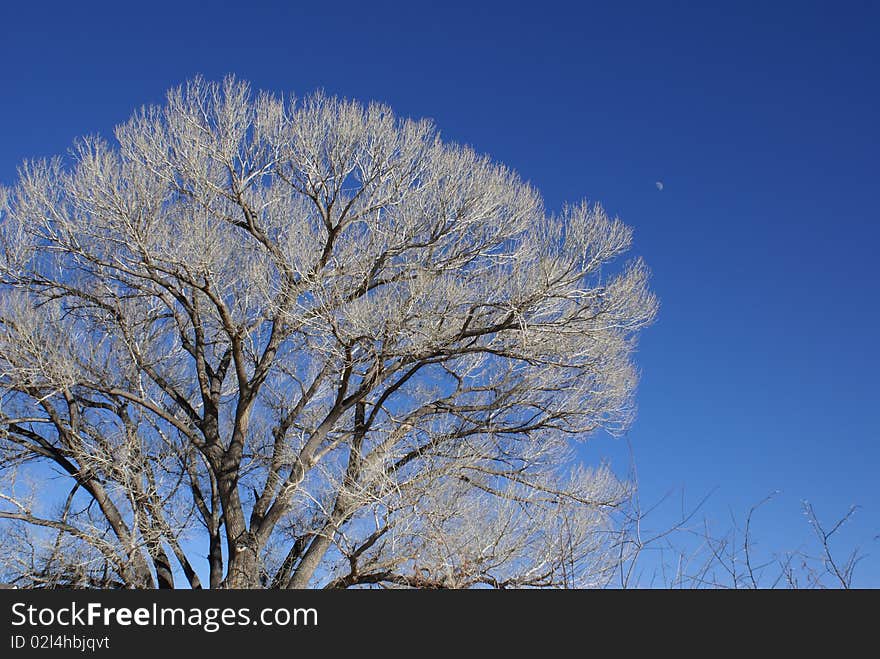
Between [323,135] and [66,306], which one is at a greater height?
[323,135]

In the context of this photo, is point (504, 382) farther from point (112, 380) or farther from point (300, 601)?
point (300, 601)

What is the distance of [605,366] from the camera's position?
36.4 feet

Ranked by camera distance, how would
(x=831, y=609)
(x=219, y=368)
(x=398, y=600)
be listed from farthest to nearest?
(x=219, y=368), (x=398, y=600), (x=831, y=609)

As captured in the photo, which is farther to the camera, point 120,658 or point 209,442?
point 209,442

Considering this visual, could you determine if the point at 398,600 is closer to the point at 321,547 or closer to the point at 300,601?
the point at 300,601

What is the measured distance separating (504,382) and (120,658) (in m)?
6.85

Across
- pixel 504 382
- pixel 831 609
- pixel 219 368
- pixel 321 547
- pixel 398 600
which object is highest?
pixel 219 368

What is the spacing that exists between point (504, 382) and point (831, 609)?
8.02 m

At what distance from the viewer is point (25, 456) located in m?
10.4

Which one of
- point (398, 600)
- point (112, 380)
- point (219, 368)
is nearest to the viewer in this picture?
point (398, 600)

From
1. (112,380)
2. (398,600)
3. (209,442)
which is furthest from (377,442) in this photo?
(398,600)

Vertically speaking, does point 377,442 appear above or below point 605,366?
below

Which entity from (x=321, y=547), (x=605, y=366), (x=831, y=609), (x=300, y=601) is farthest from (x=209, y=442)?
(x=831, y=609)

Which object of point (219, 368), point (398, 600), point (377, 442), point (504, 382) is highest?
point (219, 368)
